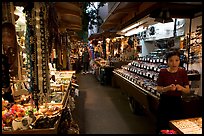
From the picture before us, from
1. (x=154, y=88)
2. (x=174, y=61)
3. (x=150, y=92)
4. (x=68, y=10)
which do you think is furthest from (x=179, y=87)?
(x=68, y=10)

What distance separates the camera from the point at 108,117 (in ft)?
17.6

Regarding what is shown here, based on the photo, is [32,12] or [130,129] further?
[130,129]

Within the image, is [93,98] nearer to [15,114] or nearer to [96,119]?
[96,119]

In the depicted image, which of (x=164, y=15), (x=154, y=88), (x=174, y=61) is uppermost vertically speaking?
(x=164, y=15)

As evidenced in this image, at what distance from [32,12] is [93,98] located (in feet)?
16.8

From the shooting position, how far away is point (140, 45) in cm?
1024

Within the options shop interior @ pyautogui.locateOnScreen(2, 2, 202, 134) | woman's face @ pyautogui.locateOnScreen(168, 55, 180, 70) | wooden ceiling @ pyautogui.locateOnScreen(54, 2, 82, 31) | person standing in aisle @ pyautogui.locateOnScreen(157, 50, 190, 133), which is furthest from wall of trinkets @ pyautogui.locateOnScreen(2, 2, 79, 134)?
woman's face @ pyautogui.locateOnScreen(168, 55, 180, 70)

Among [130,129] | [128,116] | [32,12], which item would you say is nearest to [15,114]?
[32,12]

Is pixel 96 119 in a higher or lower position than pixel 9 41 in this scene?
lower

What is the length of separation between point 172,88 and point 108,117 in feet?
9.56

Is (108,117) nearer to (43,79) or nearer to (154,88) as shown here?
(154,88)

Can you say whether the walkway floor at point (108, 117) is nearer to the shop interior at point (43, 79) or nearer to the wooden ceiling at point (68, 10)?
the shop interior at point (43, 79)

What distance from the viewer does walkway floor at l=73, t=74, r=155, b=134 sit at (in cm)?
451

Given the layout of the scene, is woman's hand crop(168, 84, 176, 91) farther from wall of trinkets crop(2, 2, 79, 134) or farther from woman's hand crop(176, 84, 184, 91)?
wall of trinkets crop(2, 2, 79, 134)
